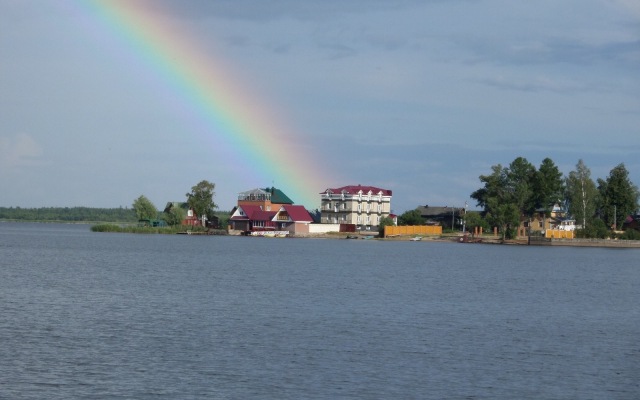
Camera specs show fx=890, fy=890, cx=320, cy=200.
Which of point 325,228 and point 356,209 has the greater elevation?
point 356,209

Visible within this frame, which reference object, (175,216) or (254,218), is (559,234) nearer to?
(254,218)

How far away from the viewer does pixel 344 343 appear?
1107 inches

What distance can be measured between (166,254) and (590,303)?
4577cm

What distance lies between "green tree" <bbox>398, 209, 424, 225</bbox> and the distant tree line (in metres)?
10.7

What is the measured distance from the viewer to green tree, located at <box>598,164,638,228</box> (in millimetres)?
138000

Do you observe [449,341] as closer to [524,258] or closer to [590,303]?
[590,303]

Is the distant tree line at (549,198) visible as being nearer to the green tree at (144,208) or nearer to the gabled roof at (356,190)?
the gabled roof at (356,190)

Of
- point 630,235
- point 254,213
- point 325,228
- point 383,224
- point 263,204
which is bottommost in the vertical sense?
point 630,235

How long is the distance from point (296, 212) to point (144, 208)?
1011 inches

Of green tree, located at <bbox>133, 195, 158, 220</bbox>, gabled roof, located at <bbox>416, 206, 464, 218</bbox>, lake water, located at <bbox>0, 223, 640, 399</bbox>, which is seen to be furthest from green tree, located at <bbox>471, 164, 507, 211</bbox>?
lake water, located at <bbox>0, 223, 640, 399</bbox>

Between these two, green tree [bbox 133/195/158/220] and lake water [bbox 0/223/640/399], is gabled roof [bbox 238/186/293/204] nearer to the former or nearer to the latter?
green tree [bbox 133/195/158/220]

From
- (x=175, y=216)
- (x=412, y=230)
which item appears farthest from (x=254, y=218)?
(x=412, y=230)

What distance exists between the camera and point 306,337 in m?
29.1

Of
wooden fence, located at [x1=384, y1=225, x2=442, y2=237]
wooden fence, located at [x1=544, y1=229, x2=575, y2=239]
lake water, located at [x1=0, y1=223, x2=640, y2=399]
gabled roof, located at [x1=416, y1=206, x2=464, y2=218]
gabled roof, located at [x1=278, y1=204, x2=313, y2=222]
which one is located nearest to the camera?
lake water, located at [x1=0, y1=223, x2=640, y2=399]
